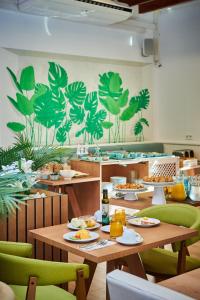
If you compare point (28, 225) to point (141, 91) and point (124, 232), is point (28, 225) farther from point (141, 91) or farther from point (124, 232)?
point (141, 91)

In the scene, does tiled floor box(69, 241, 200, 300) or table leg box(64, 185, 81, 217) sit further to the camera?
table leg box(64, 185, 81, 217)

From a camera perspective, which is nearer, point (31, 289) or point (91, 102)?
point (31, 289)

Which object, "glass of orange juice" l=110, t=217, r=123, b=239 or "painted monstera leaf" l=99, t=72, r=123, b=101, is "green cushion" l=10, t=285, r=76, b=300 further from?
"painted monstera leaf" l=99, t=72, r=123, b=101

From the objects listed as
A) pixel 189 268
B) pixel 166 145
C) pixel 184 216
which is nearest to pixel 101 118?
pixel 166 145

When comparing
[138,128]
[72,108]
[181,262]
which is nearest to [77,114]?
[72,108]

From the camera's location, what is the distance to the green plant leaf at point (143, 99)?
27.1ft

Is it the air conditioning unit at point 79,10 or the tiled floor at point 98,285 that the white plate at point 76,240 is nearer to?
the tiled floor at point 98,285

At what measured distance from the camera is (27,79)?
676 centimetres

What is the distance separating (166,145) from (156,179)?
3989mm

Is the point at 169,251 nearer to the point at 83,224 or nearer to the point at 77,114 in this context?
the point at 83,224

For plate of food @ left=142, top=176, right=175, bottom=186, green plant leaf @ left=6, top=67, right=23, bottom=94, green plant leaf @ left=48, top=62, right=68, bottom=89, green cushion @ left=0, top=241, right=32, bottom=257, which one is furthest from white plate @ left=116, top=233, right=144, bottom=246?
green plant leaf @ left=48, top=62, right=68, bottom=89

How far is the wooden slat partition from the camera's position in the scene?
11.8 ft

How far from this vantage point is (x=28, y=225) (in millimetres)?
3662

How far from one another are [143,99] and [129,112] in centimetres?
44
